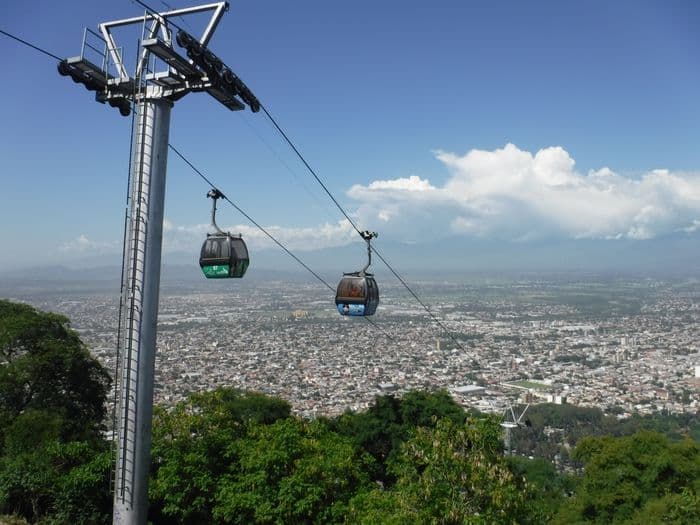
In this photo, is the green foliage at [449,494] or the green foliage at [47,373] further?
the green foliage at [47,373]

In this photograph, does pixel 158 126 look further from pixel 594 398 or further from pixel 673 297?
pixel 673 297

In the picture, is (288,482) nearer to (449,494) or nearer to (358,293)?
(449,494)

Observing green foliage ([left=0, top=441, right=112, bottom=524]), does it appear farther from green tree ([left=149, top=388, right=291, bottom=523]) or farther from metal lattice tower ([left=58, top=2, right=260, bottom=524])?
metal lattice tower ([left=58, top=2, right=260, bottom=524])

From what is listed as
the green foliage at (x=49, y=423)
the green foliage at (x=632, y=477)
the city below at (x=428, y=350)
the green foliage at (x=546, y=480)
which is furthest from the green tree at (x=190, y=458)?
the city below at (x=428, y=350)

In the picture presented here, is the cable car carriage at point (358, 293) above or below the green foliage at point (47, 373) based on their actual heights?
above

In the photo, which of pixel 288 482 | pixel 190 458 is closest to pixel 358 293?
pixel 288 482

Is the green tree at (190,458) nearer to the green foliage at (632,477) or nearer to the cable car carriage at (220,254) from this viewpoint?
the cable car carriage at (220,254)

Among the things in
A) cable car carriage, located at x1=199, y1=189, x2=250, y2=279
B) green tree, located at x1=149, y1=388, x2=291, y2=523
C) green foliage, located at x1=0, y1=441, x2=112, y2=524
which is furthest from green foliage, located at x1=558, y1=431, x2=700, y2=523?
green foliage, located at x1=0, y1=441, x2=112, y2=524
